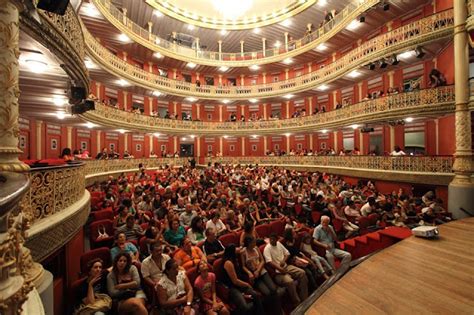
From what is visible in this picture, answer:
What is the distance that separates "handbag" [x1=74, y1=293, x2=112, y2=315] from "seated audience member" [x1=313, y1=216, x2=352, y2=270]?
419 cm

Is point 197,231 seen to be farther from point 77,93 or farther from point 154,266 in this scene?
point 77,93

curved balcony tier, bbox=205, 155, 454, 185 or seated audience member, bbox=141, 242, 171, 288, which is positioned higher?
curved balcony tier, bbox=205, 155, 454, 185

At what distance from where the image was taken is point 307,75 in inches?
783

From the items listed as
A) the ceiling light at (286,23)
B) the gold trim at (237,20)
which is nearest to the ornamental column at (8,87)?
the gold trim at (237,20)

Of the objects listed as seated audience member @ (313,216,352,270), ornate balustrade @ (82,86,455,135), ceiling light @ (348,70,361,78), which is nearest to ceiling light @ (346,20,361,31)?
ceiling light @ (348,70,361,78)

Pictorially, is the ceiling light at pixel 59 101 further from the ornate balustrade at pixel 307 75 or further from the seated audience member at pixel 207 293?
the seated audience member at pixel 207 293

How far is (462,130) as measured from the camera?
806 cm

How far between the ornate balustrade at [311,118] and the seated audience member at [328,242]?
9.03 m

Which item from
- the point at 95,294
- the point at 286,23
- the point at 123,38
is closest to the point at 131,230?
the point at 95,294

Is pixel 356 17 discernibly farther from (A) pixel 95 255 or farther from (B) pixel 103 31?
(A) pixel 95 255

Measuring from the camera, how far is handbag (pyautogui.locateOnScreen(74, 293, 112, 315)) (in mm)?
3076

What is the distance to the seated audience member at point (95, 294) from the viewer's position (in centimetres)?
310

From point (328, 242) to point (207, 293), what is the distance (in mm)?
3117

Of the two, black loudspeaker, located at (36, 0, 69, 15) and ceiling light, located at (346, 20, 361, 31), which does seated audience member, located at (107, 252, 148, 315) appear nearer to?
black loudspeaker, located at (36, 0, 69, 15)
